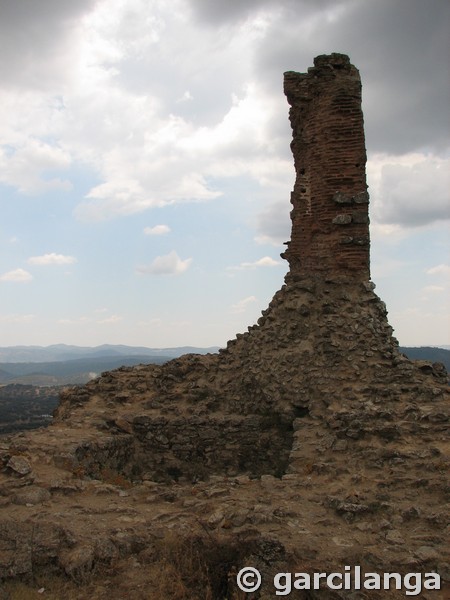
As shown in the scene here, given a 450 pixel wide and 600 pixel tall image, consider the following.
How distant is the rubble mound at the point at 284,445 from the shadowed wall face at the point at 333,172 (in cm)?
3

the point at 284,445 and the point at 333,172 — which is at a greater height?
the point at 333,172

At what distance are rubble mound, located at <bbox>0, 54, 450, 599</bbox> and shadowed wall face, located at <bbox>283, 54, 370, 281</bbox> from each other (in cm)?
3

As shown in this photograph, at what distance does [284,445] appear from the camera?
34.7 feet

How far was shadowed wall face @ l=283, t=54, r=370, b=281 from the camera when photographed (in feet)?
37.2

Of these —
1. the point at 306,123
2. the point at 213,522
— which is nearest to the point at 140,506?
the point at 213,522

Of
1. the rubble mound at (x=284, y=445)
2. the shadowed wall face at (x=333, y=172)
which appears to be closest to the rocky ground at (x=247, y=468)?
the rubble mound at (x=284, y=445)

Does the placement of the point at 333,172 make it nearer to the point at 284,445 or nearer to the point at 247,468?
the point at 284,445

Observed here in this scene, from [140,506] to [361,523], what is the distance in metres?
3.25

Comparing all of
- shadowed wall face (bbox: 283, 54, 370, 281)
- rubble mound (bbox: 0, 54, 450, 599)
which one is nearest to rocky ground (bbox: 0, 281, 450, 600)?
rubble mound (bbox: 0, 54, 450, 599)
